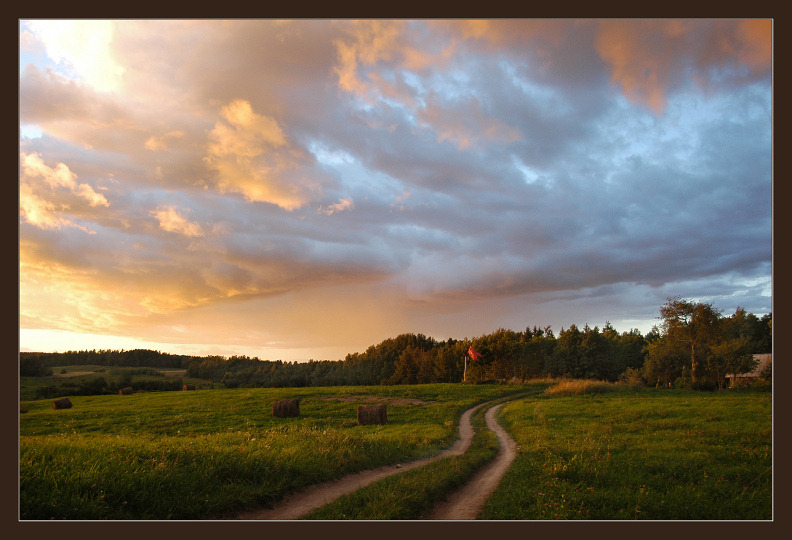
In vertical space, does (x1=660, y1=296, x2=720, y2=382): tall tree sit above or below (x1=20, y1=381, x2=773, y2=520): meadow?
above

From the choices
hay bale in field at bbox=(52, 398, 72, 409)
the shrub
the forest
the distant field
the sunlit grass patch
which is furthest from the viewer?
the sunlit grass patch

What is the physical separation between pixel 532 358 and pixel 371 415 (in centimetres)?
785

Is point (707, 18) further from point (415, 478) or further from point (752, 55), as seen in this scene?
point (415, 478)

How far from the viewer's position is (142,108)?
493 inches

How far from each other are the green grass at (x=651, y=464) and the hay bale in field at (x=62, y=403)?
39.1ft

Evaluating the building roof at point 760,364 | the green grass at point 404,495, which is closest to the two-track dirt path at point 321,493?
the green grass at point 404,495

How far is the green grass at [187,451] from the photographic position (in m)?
7.58

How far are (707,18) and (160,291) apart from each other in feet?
56.5

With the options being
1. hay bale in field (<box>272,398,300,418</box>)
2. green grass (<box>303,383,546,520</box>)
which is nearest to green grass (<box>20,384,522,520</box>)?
hay bale in field (<box>272,398,300,418</box>)

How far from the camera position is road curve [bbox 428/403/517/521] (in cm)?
857

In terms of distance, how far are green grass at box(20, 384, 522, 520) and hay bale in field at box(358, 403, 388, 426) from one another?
47 cm

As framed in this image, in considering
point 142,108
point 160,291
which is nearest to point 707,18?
point 142,108

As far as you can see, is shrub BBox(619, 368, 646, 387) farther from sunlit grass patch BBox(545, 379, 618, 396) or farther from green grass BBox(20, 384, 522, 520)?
green grass BBox(20, 384, 522, 520)

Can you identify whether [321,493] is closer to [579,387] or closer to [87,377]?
[87,377]
